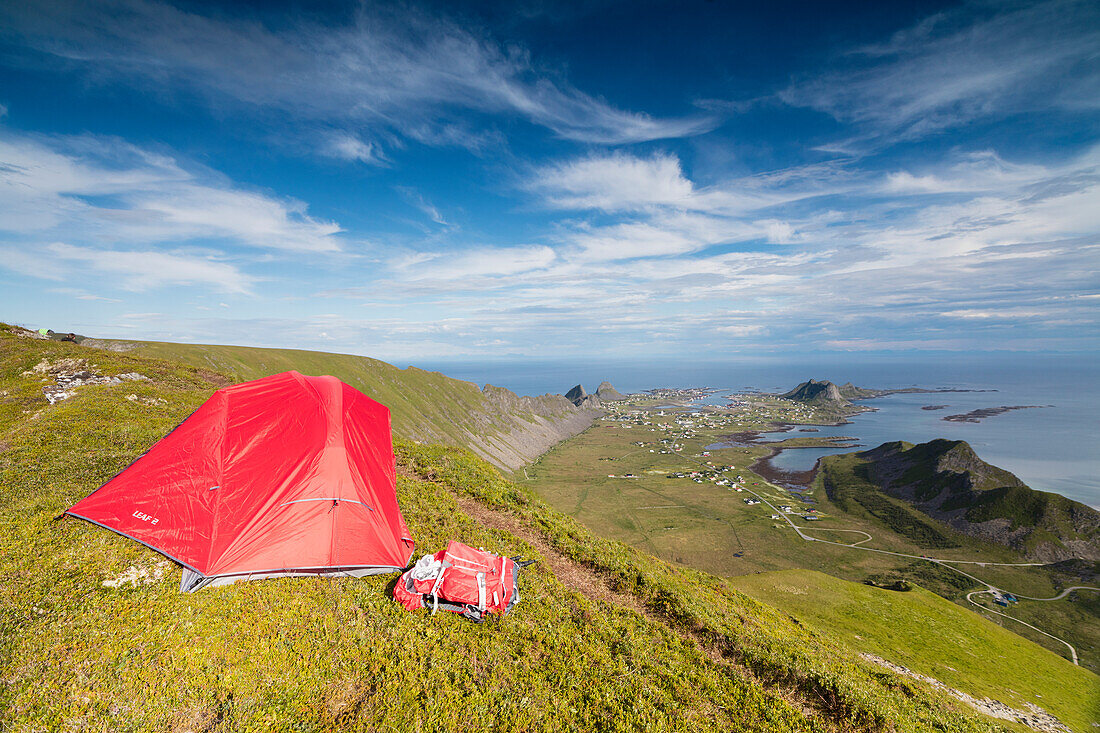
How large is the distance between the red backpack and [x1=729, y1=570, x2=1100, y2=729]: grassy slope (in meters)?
24.2

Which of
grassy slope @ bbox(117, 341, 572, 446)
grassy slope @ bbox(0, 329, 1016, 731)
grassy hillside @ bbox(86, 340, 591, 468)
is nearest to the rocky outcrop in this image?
grassy hillside @ bbox(86, 340, 591, 468)

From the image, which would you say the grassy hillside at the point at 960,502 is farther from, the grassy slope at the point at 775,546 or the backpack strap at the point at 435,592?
the backpack strap at the point at 435,592

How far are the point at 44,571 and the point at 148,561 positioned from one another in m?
1.59

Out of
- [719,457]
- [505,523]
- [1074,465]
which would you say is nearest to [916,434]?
[1074,465]

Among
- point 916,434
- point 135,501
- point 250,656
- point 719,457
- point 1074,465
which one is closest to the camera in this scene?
point 250,656

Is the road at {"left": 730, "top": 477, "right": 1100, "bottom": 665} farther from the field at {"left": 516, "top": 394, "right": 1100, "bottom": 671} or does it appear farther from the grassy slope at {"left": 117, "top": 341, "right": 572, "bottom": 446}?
the grassy slope at {"left": 117, "top": 341, "right": 572, "bottom": 446}

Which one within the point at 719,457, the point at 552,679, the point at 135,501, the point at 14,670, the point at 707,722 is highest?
the point at 135,501

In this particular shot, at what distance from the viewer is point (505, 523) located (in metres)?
16.6

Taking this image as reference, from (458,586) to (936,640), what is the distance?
1591 inches

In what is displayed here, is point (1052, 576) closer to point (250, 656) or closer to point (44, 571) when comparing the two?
point (250, 656)

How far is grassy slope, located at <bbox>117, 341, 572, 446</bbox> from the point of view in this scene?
3469 inches

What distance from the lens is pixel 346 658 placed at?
7.95 metres

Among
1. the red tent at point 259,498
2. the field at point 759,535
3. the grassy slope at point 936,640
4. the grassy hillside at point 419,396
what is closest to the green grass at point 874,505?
the field at point 759,535

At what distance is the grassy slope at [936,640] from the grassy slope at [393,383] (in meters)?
78.9
